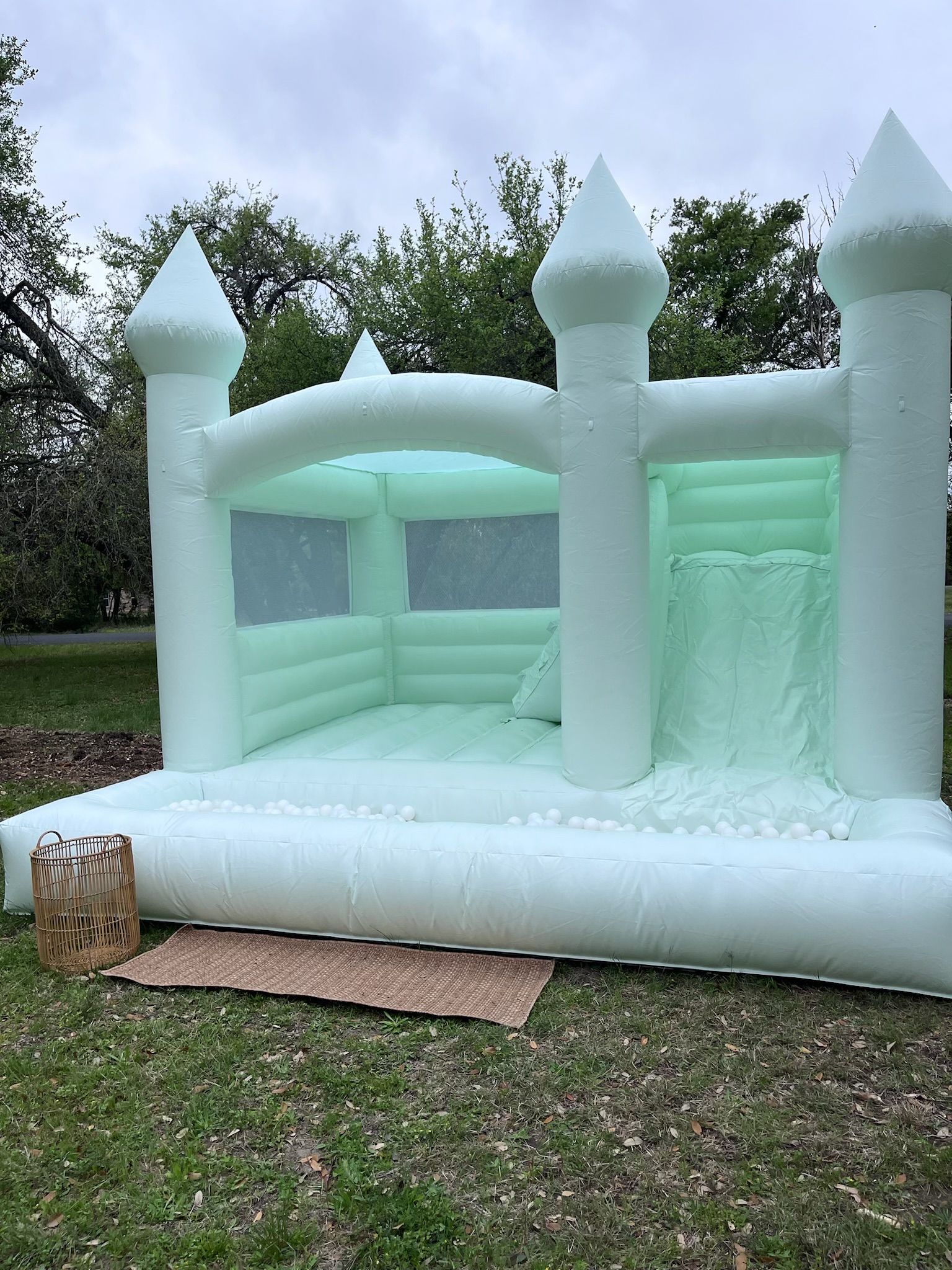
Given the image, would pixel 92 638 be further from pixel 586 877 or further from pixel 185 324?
pixel 586 877

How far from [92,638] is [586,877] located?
14.9m

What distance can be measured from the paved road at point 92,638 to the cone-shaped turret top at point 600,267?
39.4ft

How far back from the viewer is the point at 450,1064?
95.6 inches

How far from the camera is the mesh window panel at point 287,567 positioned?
14.9 feet

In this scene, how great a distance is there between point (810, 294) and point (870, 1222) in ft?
37.5

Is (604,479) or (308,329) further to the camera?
(308,329)

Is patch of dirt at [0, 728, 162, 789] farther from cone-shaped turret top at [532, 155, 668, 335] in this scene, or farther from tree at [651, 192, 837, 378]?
tree at [651, 192, 837, 378]

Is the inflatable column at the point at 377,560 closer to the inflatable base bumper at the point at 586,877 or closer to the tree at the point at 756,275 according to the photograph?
the inflatable base bumper at the point at 586,877

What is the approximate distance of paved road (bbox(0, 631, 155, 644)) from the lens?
49.5ft

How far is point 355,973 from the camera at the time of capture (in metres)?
2.95

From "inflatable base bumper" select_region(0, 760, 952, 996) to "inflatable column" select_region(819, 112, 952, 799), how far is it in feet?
0.88

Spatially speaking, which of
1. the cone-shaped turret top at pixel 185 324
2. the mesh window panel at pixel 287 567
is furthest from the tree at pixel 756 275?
the cone-shaped turret top at pixel 185 324

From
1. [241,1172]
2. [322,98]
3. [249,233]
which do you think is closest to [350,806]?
[241,1172]

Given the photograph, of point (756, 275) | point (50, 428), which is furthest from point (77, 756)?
point (756, 275)
